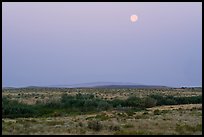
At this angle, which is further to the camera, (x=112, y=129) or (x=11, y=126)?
(x=11, y=126)

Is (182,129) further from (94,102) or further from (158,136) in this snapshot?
(94,102)

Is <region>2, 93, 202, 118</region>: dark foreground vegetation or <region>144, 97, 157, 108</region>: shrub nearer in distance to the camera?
<region>2, 93, 202, 118</region>: dark foreground vegetation

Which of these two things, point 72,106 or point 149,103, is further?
point 149,103

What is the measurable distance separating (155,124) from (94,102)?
1853 centimetres

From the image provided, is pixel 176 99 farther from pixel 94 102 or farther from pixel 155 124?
pixel 155 124

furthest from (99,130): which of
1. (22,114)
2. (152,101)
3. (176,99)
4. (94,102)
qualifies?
(176,99)

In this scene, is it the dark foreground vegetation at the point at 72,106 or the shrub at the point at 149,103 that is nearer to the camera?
the dark foreground vegetation at the point at 72,106

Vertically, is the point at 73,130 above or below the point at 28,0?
below

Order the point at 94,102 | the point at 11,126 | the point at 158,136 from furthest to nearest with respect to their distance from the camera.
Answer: the point at 94,102 → the point at 11,126 → the point at 158,136

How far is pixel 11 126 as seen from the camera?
75.3ft

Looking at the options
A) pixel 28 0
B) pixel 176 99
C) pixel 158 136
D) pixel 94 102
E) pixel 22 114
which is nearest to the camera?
pixel 28 0

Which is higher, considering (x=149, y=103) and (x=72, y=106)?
(x=149, y=103)

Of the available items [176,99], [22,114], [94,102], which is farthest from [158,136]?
[176,99]

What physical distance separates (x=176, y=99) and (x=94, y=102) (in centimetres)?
1288
